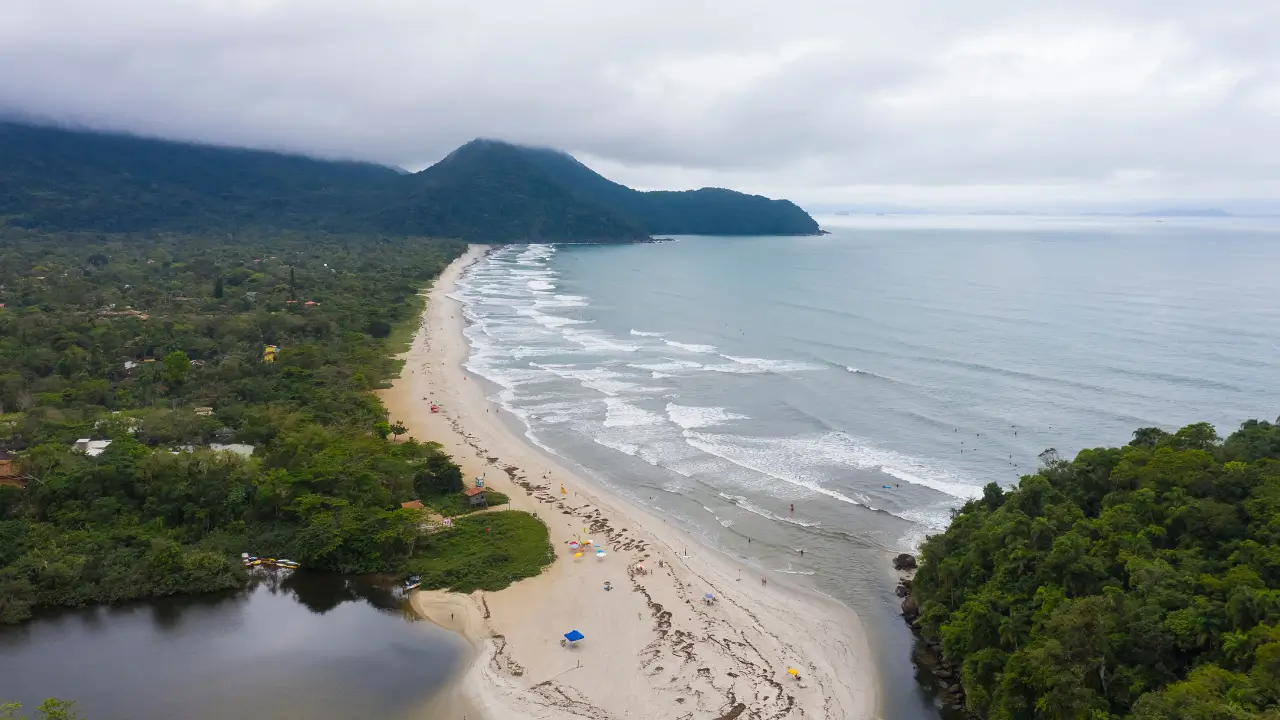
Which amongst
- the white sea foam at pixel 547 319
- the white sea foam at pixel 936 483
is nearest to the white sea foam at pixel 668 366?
the white sea foam at pixel 547 319

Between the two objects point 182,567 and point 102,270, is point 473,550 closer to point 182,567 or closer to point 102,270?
point 182,567

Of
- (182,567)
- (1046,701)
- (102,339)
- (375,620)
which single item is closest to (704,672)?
(1046,701)

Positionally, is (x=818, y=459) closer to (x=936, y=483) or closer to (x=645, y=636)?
→ (x=936, y=483)

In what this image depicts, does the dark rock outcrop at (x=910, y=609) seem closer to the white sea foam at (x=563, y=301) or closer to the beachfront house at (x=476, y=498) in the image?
the beachfront house at (x=476, y=498)

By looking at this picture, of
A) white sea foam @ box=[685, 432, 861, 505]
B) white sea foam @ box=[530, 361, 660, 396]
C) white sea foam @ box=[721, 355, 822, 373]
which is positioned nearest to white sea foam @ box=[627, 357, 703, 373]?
white sea foam @ box=[530, 361, 660, 396]

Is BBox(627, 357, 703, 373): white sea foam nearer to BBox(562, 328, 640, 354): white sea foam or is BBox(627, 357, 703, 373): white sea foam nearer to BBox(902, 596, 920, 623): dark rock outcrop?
BBox(562, 328, 640, 354): white sea foam

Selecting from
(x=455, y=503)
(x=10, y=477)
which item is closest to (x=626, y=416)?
(x=455, y=503)

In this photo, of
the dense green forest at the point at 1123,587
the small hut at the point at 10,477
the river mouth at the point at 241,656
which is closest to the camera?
the dense green forest at the point at 1123,587
